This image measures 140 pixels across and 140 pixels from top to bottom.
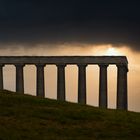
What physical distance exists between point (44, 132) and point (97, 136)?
6454mm

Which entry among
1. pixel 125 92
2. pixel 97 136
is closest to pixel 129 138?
pixel 97 136

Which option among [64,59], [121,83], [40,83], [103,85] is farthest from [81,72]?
[40,83]

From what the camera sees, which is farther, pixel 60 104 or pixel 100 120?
pixel 60 104

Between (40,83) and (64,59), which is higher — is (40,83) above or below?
below

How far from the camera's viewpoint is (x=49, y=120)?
89.3 meters

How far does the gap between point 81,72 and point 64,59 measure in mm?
6103

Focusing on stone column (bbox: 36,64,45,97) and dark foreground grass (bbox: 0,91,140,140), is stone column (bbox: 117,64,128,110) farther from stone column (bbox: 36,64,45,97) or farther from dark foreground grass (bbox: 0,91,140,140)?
dark foreground grass (bbox: 0,91,140,140)

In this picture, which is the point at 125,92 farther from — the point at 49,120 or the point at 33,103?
the point at 49,120

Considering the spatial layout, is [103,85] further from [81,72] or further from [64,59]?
[64,59]

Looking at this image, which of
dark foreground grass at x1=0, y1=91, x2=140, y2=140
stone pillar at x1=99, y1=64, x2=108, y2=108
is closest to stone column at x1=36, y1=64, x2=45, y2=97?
stone pillar at x1=99, y1=64, x2=108, y2=108

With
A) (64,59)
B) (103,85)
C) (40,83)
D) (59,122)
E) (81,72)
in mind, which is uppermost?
(64,59)

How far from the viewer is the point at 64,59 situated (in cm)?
16975

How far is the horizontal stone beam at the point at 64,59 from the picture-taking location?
549ft

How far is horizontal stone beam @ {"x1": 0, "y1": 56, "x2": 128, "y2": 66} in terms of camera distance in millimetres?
167250
